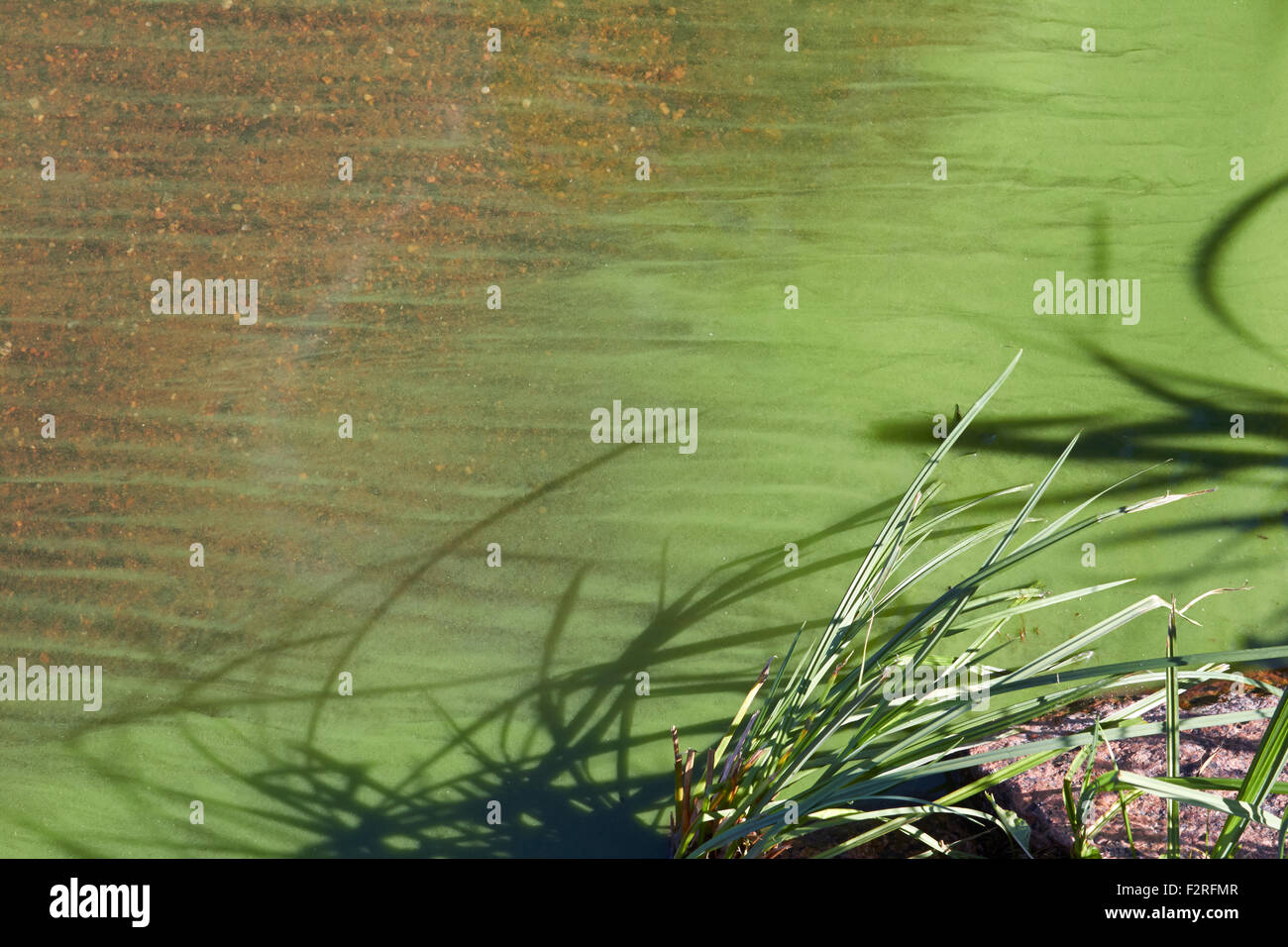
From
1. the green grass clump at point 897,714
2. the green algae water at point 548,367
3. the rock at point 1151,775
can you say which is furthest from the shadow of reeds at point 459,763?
the rock at point 1151,775

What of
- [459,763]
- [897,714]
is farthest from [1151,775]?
[459,763]

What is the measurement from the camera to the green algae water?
5.98ft

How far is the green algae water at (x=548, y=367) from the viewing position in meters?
1.82

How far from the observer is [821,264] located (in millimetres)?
1872

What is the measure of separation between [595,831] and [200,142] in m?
1.66

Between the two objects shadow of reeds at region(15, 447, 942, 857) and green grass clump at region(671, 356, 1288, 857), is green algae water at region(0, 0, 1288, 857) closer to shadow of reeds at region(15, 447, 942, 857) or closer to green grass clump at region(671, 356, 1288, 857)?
shadow of reeds at region(15, 447, 942, 857)

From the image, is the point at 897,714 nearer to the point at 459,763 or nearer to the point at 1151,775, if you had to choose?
the point at 1151,775

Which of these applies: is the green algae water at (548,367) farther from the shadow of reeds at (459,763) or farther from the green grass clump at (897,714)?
the green grass clump at (897,714)

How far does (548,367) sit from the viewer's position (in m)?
1.85

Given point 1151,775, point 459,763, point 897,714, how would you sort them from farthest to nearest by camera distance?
point 459,763, point 1151,775, point 897,714

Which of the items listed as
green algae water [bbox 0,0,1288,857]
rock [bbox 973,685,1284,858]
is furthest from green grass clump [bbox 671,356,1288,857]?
green algae water [bbox 0,0,1288,857]

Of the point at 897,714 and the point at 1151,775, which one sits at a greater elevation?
the point at 897,714

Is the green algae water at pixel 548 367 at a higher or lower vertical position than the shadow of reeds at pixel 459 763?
higher

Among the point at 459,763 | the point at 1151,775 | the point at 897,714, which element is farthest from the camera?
the point at 459,763
